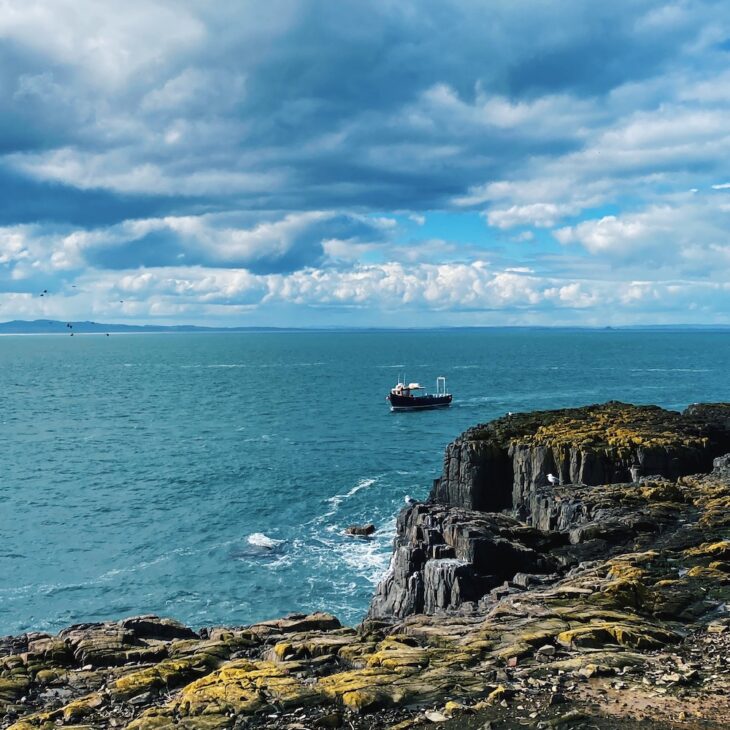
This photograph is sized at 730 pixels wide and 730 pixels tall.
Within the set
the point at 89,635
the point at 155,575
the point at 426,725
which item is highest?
the point at 426,725

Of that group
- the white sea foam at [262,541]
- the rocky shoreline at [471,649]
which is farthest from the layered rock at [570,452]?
the white sea foam at [262,541]

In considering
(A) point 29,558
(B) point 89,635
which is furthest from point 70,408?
(B) point 89,635

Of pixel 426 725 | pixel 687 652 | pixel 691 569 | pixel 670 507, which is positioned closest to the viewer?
pixel 426 725

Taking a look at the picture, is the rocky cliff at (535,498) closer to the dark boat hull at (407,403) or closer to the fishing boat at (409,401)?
the dark boat hull at (407,403)

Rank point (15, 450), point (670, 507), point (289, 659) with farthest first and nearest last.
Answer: point (15, 450), point (670, 507), point (289, 659)

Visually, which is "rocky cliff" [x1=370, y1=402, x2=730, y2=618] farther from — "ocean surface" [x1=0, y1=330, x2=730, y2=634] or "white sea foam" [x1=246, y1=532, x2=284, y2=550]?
"white sea foam" [x1=246, y1=532, x2=284, y2=550]

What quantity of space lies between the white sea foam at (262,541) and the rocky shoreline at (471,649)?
739 inches

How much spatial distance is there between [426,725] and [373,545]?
42626 mm

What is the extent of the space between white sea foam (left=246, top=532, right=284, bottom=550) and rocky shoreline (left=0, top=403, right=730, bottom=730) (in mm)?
18777

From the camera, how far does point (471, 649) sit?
893 inches

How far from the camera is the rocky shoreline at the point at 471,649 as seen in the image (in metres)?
18.7

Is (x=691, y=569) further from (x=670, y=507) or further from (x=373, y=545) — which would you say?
(x=373, y=545)

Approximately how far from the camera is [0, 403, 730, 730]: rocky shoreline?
18719mm

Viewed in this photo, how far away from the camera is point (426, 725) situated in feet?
58.9
